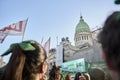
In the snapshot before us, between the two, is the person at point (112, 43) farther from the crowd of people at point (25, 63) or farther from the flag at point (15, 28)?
the flag at point (15, 28)

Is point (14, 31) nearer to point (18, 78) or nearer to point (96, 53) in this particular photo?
point (18, 78)

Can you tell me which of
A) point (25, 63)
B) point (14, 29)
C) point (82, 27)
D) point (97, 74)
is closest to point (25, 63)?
point (25, 63)

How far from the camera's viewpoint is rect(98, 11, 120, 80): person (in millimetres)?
870

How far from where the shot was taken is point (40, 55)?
1.44 m

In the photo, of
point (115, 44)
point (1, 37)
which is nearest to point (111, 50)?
point (115, 44)

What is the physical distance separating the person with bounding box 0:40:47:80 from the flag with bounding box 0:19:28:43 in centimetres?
762

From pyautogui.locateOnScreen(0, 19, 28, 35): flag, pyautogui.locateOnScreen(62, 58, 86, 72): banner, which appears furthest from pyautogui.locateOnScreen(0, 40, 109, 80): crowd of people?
pyautogui.locateOnScreen(62, 58, 86, 72): banner

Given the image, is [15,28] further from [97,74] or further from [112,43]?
[112,43]

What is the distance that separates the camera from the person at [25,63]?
1.35 m

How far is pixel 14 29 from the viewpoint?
372 inches

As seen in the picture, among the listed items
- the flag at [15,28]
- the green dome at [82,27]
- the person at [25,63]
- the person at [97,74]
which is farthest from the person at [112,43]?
the green dome at [82,27]

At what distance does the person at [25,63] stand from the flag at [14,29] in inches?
300

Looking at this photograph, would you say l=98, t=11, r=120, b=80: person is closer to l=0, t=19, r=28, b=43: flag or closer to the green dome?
l=0, t=19, r=28, b=43: flag

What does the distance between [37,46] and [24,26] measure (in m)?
8.06
